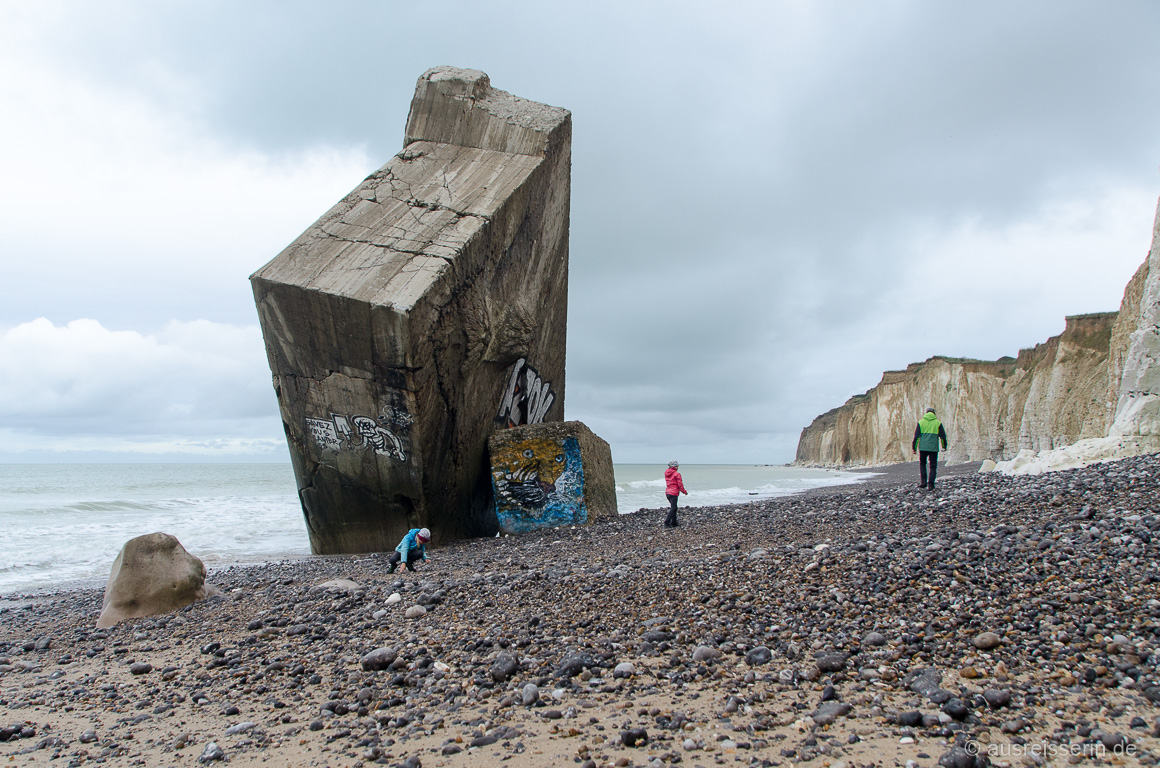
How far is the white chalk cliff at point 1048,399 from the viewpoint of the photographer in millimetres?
9742

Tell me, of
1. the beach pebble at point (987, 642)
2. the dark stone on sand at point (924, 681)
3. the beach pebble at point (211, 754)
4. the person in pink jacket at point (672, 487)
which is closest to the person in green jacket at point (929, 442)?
the person in pink jacket at point (672, 487)

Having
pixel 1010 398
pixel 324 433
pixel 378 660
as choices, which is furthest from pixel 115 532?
pixel 1010 398

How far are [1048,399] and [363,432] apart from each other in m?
26.9

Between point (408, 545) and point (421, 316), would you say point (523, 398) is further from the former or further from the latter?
point (408, 545)

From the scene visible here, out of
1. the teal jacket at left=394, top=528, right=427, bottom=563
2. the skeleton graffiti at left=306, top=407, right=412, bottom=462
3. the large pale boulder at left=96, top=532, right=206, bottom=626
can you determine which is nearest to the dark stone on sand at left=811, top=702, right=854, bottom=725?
the teal jacket at left=394, top=528, right=427, bottom=563

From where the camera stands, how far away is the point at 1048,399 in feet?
81.4

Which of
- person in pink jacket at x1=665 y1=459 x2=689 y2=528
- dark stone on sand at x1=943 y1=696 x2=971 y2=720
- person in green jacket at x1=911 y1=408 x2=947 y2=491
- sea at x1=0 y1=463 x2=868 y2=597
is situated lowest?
sea at x1=0 y1=463 x2=868 y2=597

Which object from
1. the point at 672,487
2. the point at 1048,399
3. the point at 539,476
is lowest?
the point at 672,487

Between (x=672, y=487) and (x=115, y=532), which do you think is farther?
(x=115, y=532)

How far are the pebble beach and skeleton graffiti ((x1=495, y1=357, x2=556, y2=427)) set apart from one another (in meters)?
4.44

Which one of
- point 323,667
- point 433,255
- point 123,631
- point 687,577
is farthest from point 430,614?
point 433,255

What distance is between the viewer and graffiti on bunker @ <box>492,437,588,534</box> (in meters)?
8.38

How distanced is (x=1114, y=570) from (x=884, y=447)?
164ft

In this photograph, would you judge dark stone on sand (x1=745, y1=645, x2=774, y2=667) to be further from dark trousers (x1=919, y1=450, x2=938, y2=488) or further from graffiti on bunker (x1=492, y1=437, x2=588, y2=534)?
dark trousers (x1=919, y1=450, x2=938, y2=488)
